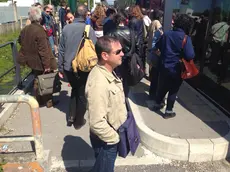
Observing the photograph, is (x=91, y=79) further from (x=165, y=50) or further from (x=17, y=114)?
(x=17, y=114)

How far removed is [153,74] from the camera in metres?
4.93

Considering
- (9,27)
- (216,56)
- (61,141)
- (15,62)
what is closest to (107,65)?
(61,141)

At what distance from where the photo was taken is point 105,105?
1.98m

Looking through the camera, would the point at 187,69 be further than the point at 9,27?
No

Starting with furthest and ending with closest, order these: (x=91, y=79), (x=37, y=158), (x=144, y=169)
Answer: (x=144, y=169) < (x=37, y=158) < (x=91, y=79)

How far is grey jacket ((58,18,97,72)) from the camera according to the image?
154 inches

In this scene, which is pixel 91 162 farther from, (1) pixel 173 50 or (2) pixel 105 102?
(1) pixel 173 50

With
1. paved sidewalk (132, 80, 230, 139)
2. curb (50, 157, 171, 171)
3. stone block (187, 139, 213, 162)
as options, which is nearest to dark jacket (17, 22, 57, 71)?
paved sidewalk (132, 80, 230, 139)

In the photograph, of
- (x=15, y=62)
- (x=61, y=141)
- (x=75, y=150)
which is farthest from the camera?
(x=15, y=62)

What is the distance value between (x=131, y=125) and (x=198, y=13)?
13.9 ft

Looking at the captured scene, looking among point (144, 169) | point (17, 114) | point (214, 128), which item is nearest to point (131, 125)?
point (144, 169)

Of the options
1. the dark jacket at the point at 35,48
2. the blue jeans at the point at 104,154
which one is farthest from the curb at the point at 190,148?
the dark jacket at the point at 35,48

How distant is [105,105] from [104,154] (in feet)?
1.61

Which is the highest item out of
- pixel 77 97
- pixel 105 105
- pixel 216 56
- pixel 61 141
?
pixel 105 105
